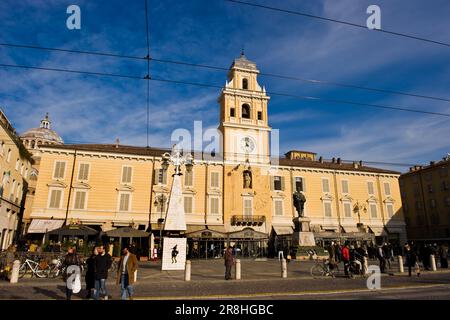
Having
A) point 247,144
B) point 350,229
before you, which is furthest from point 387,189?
point 247,144

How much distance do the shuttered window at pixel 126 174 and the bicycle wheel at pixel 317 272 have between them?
22525 mm

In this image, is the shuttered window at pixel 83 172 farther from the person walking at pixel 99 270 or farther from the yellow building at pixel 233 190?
the person walking at pixel 99 270

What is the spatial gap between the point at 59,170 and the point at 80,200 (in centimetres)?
371

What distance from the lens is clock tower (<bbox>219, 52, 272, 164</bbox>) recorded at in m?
38.0

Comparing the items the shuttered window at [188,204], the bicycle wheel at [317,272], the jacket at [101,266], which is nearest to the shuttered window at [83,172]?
the shuttered window at [188,204]

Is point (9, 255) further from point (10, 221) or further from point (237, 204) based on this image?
point (237, 204)

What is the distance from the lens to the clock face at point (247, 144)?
38.3 metres

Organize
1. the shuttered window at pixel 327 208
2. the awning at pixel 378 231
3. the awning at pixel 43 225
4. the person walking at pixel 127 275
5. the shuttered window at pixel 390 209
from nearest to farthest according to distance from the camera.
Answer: the person walking at pixel 127 275, the awning at pixel 43 225, the shuttered window at pixel 327 208, the awning at pixel 378 231, the shuttered window at pixel 390 209

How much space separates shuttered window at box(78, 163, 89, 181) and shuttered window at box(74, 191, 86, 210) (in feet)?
4.74

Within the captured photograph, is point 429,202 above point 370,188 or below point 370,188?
below

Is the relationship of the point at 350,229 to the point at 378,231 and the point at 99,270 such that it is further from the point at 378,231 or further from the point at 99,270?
the point at 99,270

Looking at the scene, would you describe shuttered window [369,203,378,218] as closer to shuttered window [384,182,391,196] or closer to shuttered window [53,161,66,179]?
shuttered window [384,182,391,196]

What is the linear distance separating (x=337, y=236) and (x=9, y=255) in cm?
3033

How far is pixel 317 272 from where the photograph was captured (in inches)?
661
